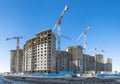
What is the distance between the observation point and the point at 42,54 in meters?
169

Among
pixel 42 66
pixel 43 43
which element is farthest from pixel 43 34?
pixel 42 66

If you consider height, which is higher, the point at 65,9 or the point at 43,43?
the point at 65,9

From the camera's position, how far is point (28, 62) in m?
184

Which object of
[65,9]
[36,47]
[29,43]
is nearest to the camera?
[65,9]

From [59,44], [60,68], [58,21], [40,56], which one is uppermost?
[58,21]

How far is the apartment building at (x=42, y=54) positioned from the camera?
16373cm

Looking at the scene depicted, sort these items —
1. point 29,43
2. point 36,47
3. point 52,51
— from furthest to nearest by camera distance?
point 29,43 < point 36,47 < point 52,51

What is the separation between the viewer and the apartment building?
164m

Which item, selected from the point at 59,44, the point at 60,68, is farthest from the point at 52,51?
the point at 60,68

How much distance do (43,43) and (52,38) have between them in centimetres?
967

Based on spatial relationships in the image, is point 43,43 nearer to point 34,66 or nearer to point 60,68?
point 34,66

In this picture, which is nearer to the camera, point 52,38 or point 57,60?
point 52,38

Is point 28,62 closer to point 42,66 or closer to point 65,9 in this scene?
point 42,66

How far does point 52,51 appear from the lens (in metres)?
168
